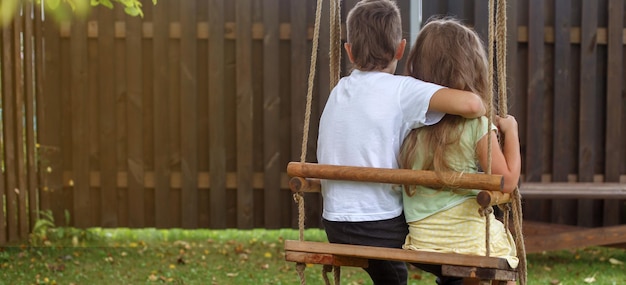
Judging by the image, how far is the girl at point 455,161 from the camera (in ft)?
9.04

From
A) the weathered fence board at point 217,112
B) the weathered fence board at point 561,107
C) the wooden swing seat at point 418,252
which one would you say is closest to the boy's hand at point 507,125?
the wooden swing seat at point 418,252

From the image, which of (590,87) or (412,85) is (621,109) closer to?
A: (590,87)

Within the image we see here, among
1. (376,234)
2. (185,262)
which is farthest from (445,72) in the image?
(185,262)

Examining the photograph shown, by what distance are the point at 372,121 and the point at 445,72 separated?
1.02 feet

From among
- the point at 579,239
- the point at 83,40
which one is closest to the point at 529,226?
the point at 579,239

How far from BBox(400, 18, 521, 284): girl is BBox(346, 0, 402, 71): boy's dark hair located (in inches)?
5.6

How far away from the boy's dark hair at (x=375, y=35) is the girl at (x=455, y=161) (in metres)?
0.14

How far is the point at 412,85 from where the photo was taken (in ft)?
9.26

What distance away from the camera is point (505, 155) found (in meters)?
2.79

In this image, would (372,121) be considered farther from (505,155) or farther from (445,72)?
(505,155)

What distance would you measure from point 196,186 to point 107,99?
86cm

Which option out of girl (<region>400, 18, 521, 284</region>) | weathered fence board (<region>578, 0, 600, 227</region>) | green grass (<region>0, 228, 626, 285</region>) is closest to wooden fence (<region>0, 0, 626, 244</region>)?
weathered fence board (<region>578, 0, 600, 227</region>)

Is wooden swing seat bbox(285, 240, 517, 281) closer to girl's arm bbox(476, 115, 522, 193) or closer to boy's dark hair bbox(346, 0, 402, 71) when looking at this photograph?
girl's arm bbox(476, 115, 522, 193)

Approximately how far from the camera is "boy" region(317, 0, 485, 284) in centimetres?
282
